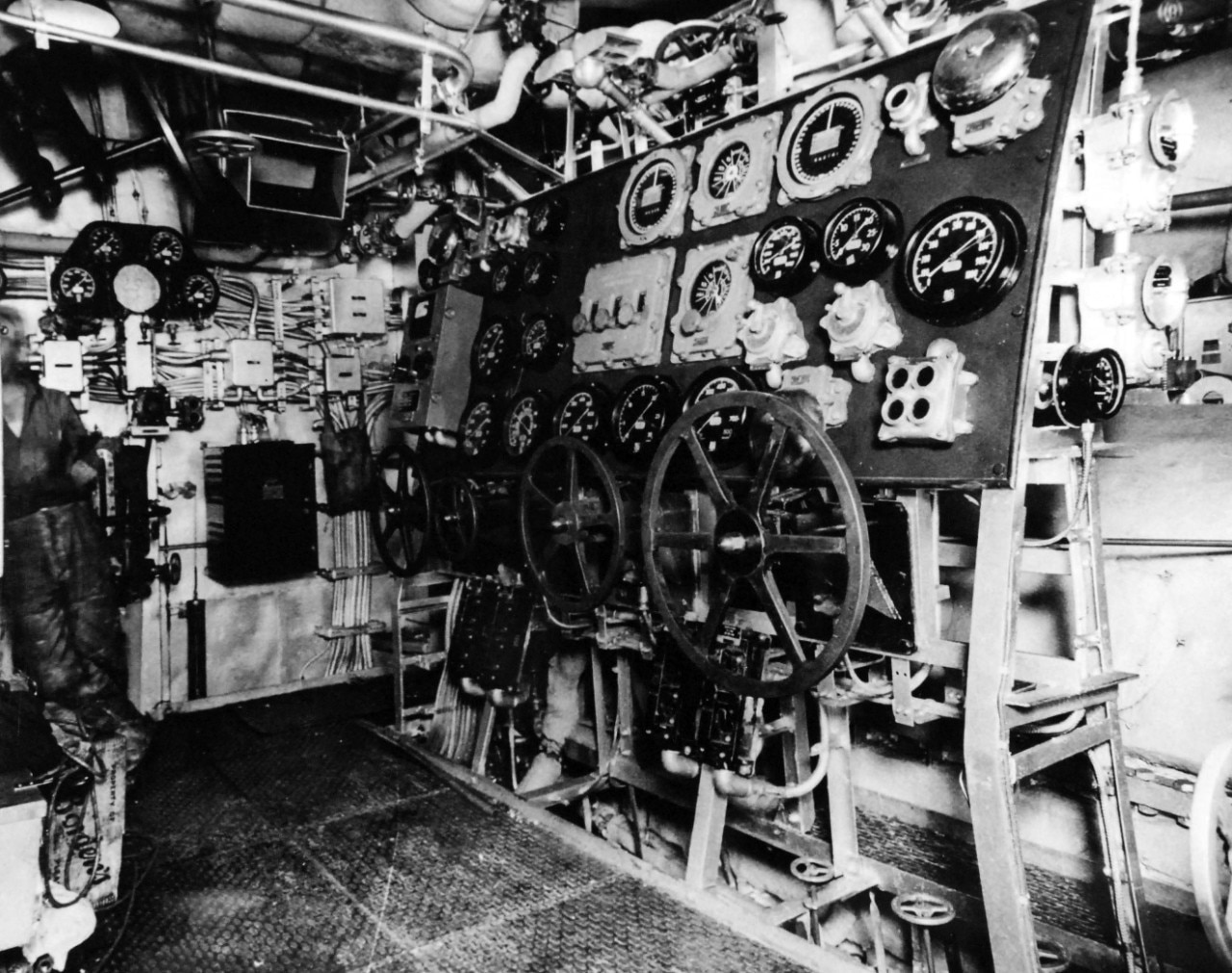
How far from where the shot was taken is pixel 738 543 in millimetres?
2414

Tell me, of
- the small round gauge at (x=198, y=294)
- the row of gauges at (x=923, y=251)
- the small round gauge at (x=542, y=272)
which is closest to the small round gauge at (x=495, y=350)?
the small round gauge at (x=542, y=272)

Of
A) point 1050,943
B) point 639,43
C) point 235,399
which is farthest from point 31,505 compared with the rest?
point 1050,943

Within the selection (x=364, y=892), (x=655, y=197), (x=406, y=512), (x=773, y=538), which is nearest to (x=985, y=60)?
(x=773, y=538)

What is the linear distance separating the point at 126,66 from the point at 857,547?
530cm

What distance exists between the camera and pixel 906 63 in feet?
9.32

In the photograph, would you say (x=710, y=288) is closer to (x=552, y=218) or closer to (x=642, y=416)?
(x=642, y=416)

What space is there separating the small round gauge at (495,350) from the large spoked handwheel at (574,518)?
91 centimetres

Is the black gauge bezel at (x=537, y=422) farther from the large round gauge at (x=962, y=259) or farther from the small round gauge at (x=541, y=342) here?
the large round gauge at (x=962, y=259)

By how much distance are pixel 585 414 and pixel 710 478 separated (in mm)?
1436

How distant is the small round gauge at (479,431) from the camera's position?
14.9 feet

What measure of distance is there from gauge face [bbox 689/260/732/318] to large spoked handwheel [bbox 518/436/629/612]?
779 mm

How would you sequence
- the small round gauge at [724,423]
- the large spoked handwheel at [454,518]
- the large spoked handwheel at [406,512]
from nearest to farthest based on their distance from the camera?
the small round gauge at [724,423], the large spoked handwheel at [454,518], the large spoked handwheel at [406,512]

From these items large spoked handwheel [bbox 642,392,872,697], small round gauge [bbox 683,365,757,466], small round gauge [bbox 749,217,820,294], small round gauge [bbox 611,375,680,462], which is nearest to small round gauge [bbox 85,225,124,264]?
small round gauge [bbox 611,375,680,462]

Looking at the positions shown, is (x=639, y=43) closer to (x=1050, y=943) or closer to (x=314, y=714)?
(x=1050, y=943)
